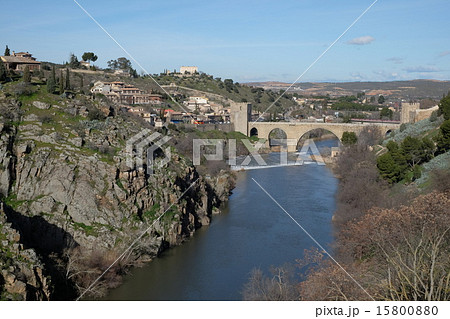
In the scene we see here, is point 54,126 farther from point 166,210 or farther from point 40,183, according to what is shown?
point 166,210

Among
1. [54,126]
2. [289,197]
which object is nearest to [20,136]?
[54,126]

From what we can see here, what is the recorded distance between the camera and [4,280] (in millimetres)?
9289

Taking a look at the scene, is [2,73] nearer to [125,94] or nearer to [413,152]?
[413,152]

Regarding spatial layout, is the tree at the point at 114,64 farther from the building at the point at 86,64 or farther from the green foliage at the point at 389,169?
the green foliage at the point at 389,169

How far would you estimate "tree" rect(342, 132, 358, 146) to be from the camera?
31.0m

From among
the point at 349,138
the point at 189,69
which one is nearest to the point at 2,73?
the point at 349,138

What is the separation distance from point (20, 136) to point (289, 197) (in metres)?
10.5

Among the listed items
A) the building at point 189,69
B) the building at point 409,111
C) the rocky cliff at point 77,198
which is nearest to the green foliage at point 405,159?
the rocky cliff at point 77,198

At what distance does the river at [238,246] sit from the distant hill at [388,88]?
255 ft

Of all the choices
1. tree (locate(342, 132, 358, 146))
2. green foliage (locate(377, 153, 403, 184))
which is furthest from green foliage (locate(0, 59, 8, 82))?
tree (locate(342, 132, 358, 146))

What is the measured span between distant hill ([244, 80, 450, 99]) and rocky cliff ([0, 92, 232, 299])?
84.3 m

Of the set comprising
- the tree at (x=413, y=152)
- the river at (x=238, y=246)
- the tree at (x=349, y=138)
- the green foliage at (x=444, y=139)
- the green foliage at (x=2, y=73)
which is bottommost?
the river at (x=238, y=246)

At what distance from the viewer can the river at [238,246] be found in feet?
36.9

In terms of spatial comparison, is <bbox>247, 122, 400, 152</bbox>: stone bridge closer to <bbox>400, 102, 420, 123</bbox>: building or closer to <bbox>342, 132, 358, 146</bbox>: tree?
<bbox>342, 132, 358, 146</bbox>: tree
